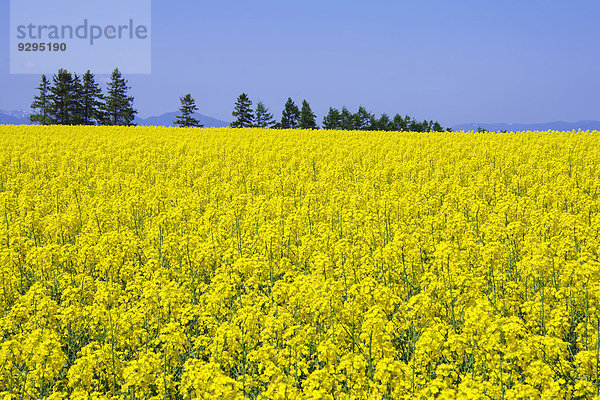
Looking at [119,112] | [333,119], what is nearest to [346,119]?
[333,119]

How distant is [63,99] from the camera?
8044 cm

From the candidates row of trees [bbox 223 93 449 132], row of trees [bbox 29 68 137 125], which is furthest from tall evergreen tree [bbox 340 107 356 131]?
row of trees [bbox 29 68 137 125]

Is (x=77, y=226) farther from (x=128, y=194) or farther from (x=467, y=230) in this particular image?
(x=467, y=230)

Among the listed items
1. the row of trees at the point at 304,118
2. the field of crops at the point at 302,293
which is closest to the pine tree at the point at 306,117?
the row of trees at the point at 304,118

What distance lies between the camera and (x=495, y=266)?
7.58 metres

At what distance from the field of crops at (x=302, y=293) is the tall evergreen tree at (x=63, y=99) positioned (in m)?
74.4

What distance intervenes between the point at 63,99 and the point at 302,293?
87103mm

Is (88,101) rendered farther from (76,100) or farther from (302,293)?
(302,293)

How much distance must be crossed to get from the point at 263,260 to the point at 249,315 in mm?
2419

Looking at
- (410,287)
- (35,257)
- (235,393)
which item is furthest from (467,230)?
(35,257)

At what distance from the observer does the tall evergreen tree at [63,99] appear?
261 ft

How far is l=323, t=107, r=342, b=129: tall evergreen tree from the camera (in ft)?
285

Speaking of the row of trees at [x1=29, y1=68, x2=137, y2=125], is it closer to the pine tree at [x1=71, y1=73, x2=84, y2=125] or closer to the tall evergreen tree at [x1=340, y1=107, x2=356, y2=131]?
the pine tree at [x1=71, y1=73, x2=84, y2=125]

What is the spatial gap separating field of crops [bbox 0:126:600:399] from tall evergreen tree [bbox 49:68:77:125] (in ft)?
244
